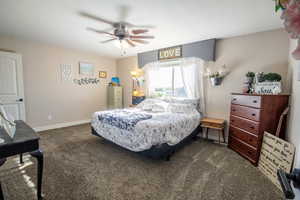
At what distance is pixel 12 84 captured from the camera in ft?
10.8

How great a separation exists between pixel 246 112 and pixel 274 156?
0.74 metres

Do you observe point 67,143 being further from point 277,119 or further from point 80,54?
point 277,119

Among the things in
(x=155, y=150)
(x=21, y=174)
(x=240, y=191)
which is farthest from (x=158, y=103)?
(x=21, y=174)

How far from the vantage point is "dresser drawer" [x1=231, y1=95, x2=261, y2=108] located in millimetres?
2176

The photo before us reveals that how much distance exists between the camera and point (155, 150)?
2.19 meters

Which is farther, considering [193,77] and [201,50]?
[193,77]

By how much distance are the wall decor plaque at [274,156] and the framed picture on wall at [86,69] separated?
189 inches

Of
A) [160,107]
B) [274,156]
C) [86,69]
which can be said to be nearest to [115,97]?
[86,69]

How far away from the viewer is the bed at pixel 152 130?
2.21 metres

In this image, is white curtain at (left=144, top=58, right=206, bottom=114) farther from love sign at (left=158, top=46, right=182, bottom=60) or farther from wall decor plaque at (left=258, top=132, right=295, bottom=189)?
wall decor plaque at (left=258, top=132, right=295, bottom=189)

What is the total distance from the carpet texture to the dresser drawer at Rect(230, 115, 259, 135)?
54 centimetres

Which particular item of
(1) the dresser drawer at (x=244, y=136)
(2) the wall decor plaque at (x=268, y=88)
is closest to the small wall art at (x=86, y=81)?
(1) the dresser drawer at (x=244, y=136)

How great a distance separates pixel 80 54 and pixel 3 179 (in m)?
3.64

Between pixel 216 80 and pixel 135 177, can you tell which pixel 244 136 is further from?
pixel 135 177
